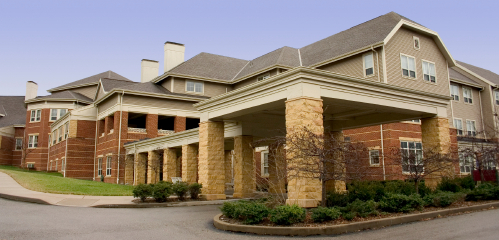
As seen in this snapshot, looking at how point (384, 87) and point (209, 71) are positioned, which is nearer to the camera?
point (384, 87)

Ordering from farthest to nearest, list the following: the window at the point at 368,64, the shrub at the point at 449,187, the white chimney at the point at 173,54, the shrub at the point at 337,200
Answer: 1. the white chimney at the point at 173,54
2. the window at the point at 368,64
3. the shrub at the point at 449,187
4. the shrub at the point at 337,200

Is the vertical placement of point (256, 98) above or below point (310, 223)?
above

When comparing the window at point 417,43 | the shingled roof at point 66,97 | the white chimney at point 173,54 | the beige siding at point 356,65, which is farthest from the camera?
the shingled roof at point 66,97

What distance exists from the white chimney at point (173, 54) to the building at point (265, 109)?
0.10 m

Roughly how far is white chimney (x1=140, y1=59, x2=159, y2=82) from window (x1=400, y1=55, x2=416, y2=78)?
82.9ft

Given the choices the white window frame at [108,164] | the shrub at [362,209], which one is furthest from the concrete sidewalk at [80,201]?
A: the white window frame at [108,164]

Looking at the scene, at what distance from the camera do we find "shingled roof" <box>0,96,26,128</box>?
5588 centimetres

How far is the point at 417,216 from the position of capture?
35.3 ft

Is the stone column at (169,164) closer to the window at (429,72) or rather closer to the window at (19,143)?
the window at (429,72)

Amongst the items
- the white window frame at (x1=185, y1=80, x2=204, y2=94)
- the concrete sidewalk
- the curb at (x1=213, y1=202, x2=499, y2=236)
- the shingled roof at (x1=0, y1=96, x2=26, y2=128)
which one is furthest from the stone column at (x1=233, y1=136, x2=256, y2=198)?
the shingled roof at (x1=0, y1=96, x2=26, y2=128)

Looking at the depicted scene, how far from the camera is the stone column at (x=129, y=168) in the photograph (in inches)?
1287

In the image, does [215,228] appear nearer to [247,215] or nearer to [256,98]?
[247,215]

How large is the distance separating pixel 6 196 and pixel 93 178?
70.5 ft

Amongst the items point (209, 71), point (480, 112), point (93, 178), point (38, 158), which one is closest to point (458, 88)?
point (480, 112)
